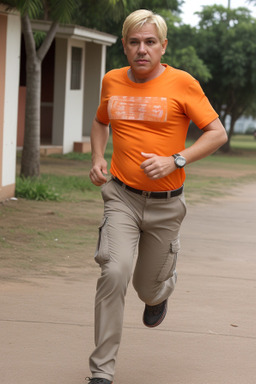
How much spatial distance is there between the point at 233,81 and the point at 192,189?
16536 mm

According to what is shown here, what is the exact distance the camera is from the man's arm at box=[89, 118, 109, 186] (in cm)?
450

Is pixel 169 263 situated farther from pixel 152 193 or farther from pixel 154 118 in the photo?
pixel 154 118

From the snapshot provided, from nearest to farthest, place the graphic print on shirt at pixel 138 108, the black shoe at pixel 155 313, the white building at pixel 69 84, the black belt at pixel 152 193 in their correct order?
1. the graphic print on shirt at pixel 138 108
2. the black belt at pixel 152 193
3. the black shoe at pixel 155 313
4. the white building at pixel 69 84

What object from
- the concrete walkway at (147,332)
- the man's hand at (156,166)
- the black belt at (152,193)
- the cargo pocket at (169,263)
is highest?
the man's hand at (156,166)

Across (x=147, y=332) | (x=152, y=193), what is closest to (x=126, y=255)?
(x=152, y=193)

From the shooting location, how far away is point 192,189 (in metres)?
16.6

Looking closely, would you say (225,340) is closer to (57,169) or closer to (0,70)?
(0,70)

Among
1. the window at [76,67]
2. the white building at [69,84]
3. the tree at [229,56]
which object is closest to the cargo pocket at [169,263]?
the white building at [69,84]

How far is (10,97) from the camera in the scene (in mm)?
12469

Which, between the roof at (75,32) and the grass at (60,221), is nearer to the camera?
the grass at (60,221)

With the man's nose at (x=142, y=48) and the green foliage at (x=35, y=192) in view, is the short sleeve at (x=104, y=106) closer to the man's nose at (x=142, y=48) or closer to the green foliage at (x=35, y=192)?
the man's nose at (x=142, y=48)

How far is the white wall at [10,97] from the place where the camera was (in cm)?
1228

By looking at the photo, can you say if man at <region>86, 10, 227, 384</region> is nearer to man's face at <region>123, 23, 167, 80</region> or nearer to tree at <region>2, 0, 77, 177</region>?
man's face at <region>123, 23, 167, 80</region>

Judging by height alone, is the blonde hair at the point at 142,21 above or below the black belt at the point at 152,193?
above
